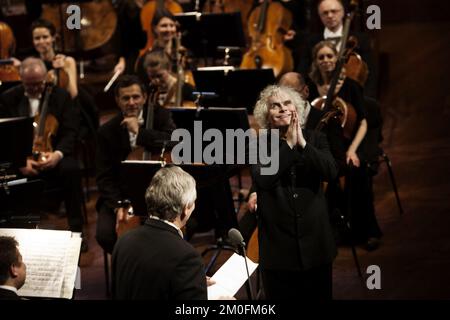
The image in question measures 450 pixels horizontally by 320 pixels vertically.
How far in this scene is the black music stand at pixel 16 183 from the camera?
11.9 ft

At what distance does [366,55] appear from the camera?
217 inches

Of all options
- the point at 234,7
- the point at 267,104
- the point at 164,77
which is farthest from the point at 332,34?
the point at 267,104

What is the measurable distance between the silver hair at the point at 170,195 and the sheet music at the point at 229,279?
31 centimetres

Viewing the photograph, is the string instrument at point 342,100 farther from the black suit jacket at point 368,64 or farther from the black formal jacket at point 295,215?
the black formal jacket at point 295,215

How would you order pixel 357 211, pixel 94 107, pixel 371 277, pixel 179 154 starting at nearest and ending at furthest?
pixel 179 154
pixel 371 277
pixel 357 211
pixel 94 107

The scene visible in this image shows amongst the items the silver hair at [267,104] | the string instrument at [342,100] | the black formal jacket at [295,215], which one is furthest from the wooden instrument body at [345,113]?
the black formal jacket at [295,215]

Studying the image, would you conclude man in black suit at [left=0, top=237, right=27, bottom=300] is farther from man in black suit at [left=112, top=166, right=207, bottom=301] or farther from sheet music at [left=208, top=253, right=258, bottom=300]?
sheet music at [left=208, top=253, right=258, bottom=300]

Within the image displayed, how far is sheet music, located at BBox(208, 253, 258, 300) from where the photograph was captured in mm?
2865

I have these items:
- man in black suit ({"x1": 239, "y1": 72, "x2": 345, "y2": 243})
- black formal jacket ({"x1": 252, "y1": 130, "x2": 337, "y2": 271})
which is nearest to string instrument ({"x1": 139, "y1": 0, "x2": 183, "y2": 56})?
man in black suit ({"x1": 239, "y1": 72, "x2": 345, "y2": 243})

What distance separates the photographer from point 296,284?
3482 mm
